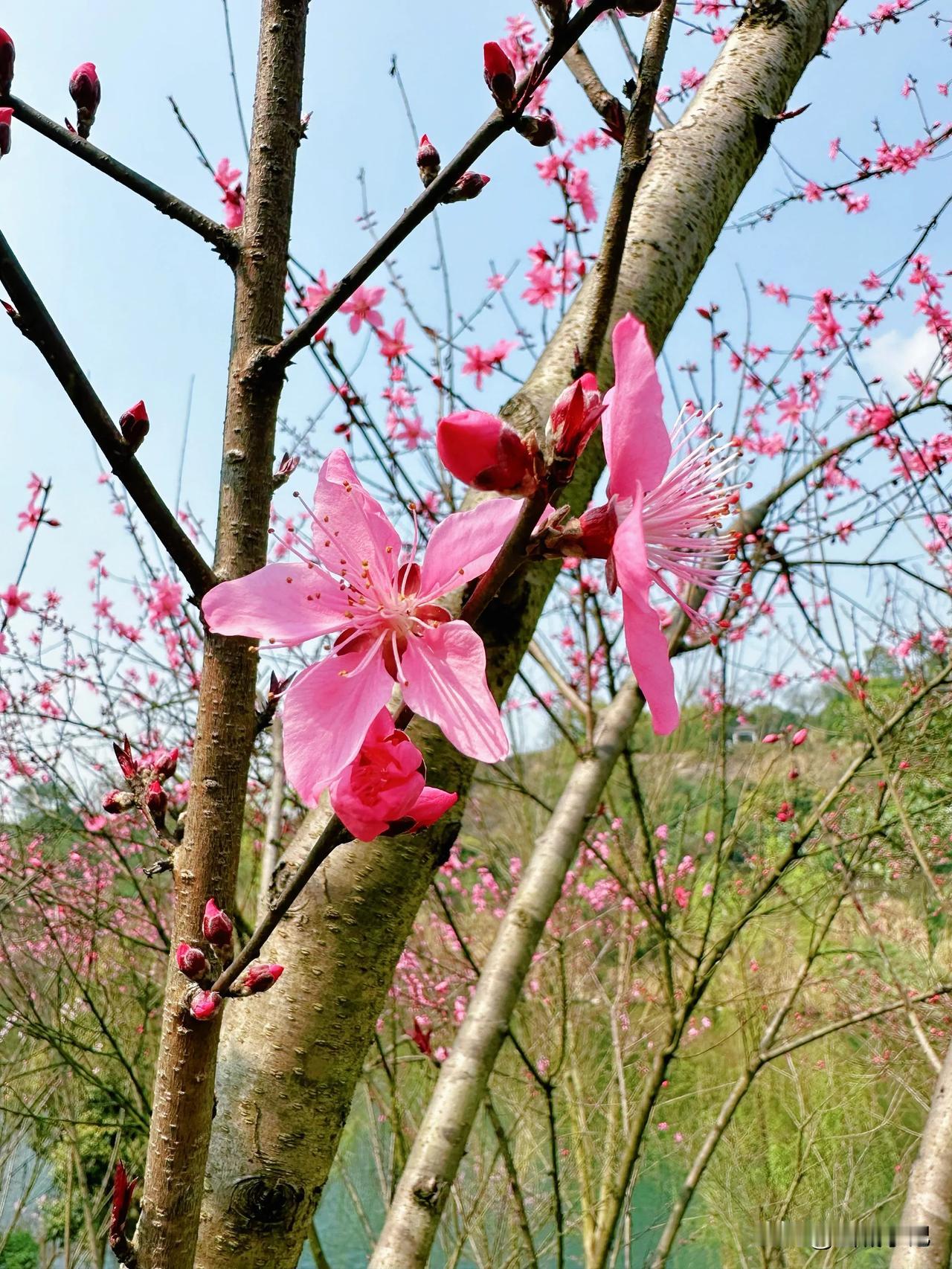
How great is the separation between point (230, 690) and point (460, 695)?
0.69ft

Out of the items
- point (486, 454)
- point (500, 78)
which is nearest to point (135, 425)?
point (486, 454)

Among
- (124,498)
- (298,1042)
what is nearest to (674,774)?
(124,498)

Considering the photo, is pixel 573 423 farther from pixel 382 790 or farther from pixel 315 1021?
pixel 315 1021

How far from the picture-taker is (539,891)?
182 cm

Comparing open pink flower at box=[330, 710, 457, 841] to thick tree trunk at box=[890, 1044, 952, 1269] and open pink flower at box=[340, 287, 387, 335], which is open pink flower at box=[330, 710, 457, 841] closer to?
thick tree trunk at box=[890, 1044, 952, 1269]

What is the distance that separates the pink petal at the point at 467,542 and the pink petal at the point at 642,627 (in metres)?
0.09

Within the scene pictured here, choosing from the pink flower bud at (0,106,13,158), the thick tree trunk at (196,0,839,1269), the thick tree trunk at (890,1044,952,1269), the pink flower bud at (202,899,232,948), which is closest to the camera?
the pink flower bud at (202,899,232,948)

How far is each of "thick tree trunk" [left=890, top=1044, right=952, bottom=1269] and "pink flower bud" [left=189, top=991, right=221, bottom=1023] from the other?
4.20ft

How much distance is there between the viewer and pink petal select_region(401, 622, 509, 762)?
59 cm

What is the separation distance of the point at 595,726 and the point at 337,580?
164 centimetres

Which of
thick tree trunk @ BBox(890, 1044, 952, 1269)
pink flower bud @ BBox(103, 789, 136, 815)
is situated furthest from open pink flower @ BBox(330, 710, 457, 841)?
thick tree trunk @ BBox(890, 1044, 952, 1269)

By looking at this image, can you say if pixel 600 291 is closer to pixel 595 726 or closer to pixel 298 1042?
pixel 298 1042

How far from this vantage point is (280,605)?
0.64 m

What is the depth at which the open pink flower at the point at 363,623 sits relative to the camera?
60 cm
